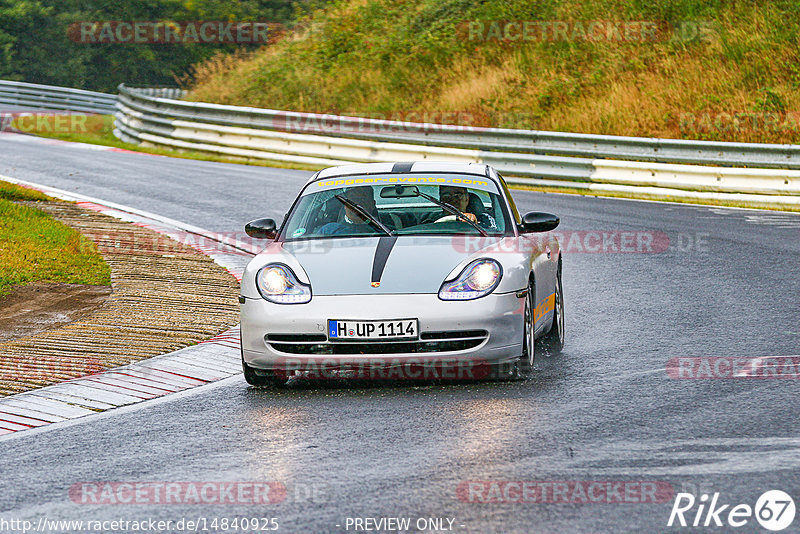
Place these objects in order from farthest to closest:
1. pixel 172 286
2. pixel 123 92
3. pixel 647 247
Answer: pixel 123 92, pixel 647 247, pixel 172 286

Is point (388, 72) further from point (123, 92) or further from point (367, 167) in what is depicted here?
point (367, 167)

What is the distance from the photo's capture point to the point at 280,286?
749 cm

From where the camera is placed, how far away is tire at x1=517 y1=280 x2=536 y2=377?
7.55 meters

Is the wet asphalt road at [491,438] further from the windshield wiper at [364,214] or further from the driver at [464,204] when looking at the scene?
the windshield wiper at [364,214]

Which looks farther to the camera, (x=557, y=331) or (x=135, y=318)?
(x=135, y=318)

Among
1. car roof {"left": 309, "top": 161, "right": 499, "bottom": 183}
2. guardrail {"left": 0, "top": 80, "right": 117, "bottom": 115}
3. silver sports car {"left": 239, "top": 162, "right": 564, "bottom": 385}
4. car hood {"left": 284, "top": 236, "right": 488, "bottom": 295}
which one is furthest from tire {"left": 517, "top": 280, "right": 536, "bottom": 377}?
guardrail {"left": 0, "top": 80, "right": 117, "bottom": 115}

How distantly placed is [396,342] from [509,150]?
15.0 meters

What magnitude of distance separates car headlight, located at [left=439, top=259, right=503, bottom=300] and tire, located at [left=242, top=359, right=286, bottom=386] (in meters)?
1.22

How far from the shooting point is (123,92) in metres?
30.0

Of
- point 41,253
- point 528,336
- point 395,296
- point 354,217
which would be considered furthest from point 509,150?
point 395,296

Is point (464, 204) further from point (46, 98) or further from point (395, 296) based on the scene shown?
point (46, 98)

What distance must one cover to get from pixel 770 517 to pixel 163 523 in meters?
2.45

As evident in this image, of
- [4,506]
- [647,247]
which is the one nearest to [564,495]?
[4,506]

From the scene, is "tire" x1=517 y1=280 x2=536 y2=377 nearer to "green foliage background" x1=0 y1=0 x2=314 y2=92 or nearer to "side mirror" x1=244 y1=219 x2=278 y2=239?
"side mirror" x1=244 y1=219 x2=278 y2=239
